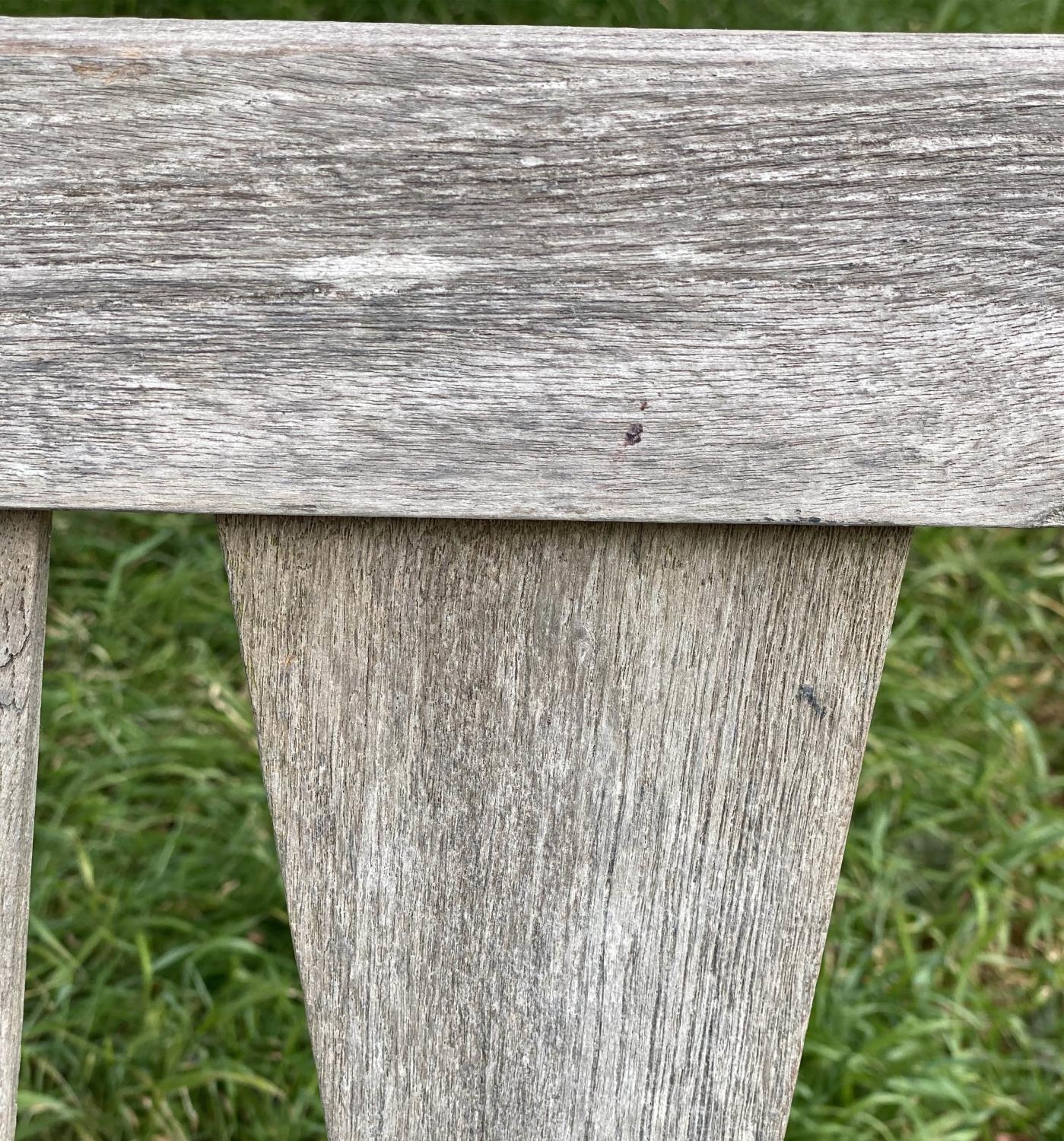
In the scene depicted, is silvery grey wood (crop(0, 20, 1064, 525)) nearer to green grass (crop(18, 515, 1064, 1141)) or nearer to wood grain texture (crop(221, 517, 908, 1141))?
wood grain texture (crop(221, 517, 908, 1141))

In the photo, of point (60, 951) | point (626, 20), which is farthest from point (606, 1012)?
point (626, 20)

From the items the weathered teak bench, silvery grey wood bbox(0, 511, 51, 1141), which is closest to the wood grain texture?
the weathered teak bench

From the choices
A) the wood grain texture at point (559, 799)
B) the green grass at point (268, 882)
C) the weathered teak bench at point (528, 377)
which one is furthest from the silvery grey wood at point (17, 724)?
the green grass at point (268, 882)

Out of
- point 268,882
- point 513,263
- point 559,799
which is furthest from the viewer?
point 268,882

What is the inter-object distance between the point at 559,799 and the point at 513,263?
0.99ft

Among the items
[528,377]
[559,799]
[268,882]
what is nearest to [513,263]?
[528,377]

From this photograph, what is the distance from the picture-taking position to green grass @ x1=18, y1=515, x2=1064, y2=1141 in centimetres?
165

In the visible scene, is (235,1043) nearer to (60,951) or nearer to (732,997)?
(60,951)

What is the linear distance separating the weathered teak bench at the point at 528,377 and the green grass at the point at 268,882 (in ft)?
3.72

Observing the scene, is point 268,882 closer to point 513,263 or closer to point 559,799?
point 559,799

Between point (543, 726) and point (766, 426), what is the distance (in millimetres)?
209

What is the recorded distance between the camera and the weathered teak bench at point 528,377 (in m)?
0.51

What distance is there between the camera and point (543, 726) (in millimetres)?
640

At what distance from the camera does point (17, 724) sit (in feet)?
2.02
